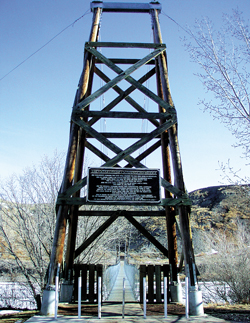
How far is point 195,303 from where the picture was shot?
193 inches

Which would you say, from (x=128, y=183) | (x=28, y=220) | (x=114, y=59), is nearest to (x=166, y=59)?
(x=114, y=59)

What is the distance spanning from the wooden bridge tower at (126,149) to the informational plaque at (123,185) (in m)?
0.14

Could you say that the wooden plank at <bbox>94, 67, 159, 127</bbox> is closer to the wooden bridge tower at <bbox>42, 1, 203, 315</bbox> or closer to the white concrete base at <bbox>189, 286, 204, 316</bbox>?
the wooden bridge tower at <bbox>42, 1, 203, 315</bbox>

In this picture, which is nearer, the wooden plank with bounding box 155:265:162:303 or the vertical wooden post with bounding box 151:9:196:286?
the vertical wooden post with bounding box 151:9:196:286

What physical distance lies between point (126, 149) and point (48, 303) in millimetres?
3197

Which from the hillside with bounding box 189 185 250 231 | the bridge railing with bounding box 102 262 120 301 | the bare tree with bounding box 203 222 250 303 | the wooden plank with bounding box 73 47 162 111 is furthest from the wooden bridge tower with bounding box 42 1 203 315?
the hillside with bounding box 189 185 250 231

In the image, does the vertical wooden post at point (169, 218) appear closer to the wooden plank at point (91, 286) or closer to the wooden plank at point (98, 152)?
the wooden plank at point (98, 152)

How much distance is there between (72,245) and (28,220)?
774cm

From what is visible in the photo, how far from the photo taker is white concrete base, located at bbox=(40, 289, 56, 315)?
186 inches

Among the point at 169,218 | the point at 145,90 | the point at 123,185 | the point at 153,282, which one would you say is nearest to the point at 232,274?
the point at 169,218

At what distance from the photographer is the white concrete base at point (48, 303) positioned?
472cm

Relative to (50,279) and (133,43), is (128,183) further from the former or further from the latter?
(133,43)

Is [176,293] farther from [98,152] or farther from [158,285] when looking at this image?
[98,152]

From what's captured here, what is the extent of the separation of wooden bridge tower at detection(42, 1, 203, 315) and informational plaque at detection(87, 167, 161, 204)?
14cm
